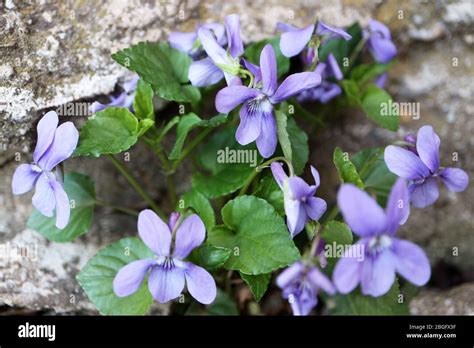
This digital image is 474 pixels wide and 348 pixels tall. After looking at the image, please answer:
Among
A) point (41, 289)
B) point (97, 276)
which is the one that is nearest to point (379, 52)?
point (97, 276)

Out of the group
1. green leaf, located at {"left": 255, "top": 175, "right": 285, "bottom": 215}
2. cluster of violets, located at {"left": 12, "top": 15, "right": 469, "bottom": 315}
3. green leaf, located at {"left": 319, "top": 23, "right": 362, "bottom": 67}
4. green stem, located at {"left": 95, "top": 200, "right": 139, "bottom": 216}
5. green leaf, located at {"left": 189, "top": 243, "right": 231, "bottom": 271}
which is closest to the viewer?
cluster of violets, located at {"left": 12, "top": 15, "right": 469, "bottom": 315}

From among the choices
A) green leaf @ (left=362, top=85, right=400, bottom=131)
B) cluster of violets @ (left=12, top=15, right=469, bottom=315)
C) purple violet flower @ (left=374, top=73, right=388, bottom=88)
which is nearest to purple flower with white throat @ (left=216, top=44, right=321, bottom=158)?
cluster of violets @ (left=12, top=15, right=469, bottom=315)

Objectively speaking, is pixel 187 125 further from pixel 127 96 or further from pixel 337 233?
pixel 337 233

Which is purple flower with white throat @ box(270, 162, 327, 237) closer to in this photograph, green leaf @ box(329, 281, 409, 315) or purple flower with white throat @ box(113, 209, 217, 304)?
purple flower with white throat @ box(113, 209, 217, 304)

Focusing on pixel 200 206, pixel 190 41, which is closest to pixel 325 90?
pixel 190 41

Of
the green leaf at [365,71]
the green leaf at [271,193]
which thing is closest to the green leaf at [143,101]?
the green leaf at [271,193]
